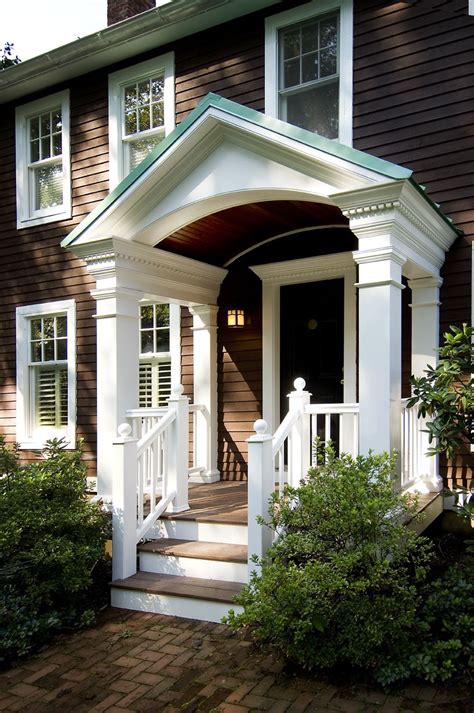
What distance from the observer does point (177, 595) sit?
4.30m

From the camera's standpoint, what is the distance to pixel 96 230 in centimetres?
543

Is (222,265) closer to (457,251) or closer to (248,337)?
(248,337)

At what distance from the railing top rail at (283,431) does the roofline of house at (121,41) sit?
16.0ft

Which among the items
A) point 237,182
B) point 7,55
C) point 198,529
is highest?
point 7,55

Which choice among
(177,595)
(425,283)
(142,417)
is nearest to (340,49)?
(425,283)

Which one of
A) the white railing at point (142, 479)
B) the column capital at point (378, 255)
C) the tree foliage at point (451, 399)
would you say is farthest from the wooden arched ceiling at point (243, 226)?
the tree foliage at point (451, 399)

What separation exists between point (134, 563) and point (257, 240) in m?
3.66

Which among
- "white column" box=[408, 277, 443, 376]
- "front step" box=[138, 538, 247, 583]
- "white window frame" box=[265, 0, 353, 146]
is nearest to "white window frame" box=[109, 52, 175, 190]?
"white window frame" box=[265, 0, 353, 146]

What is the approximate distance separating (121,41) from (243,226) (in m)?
3.50

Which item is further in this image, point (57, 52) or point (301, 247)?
point (57, 52)

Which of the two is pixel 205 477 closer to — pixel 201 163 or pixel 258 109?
pixel 201 163

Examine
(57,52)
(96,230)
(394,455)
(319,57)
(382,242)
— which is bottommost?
(394,455)

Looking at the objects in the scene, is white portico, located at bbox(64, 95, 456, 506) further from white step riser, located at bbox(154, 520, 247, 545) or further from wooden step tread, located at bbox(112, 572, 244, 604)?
wooden step tread, located at bbox(112, 572, 244, 604)

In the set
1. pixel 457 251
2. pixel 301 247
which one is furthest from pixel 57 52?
pixel 457 251
